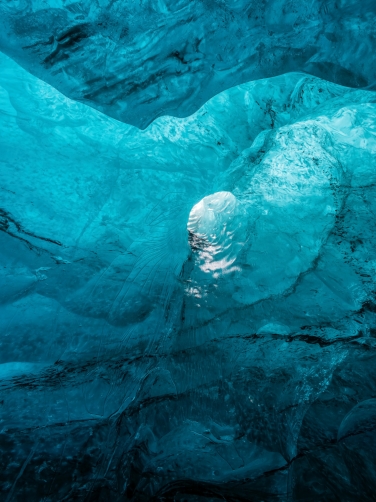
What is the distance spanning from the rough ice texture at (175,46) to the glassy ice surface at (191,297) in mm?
132

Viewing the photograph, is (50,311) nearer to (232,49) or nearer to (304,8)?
(232,49)

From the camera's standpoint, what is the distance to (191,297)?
1434 mm

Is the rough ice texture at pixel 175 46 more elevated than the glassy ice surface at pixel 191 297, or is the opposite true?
the rough ice texture at pixel 175 46

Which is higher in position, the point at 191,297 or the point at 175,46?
the point at 175,46

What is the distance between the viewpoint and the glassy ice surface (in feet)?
3.12

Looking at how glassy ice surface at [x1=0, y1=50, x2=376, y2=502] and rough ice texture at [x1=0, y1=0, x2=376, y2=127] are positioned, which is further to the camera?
rough ice texture at [x1=0, y1=0, x2=376, y2=127]

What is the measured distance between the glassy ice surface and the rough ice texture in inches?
5.2

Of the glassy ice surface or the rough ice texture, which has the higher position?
the rough ice texture

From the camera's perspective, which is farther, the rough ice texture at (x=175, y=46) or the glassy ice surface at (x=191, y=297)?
the rough ice texture at (x=175, y=46)

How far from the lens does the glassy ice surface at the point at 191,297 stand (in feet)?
3.12

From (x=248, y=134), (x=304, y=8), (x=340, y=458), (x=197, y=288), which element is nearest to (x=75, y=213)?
(x=197, y=288)

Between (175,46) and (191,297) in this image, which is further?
(175,46)

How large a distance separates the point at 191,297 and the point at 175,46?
1.45 m

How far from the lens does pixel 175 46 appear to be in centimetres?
174
